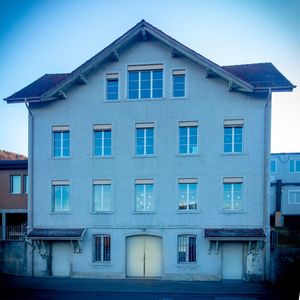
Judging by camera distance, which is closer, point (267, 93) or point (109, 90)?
point (267, 93)

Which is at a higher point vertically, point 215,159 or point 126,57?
point 126,57

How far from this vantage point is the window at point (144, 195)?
1478 centimetres

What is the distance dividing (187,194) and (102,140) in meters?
5.25

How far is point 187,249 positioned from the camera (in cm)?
1443

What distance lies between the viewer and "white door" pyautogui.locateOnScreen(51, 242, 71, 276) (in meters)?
15.1

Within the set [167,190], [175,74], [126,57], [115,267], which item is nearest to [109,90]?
[126,57]

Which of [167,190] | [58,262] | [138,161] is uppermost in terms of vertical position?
[138,161]

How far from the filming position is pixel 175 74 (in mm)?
14844

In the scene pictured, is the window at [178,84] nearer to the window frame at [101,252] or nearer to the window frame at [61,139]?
the window frame at [61,139]

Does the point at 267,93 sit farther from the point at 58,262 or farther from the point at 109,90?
the point at 58,262

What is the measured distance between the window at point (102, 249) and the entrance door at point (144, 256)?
42.6 inches

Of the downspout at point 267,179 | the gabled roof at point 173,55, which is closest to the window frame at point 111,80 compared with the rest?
the gabled roof at point 173,55

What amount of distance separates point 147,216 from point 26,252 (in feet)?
22.6

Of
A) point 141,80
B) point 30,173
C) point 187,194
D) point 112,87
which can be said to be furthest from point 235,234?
point 30,173
